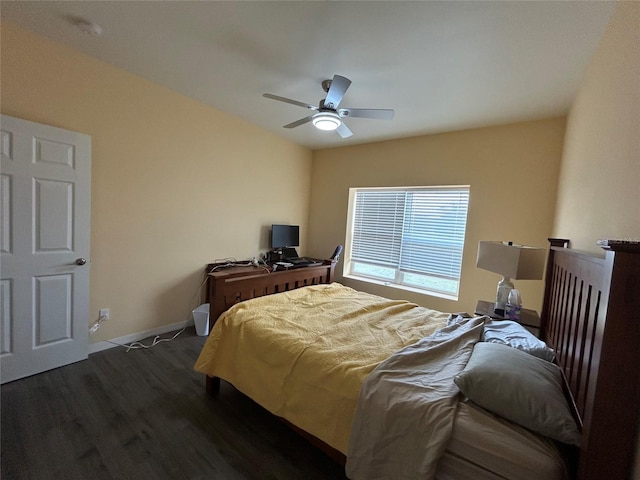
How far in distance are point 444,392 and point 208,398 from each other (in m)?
1.69

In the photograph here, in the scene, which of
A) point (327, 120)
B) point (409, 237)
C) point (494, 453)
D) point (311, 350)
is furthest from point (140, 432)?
point (409, 237)

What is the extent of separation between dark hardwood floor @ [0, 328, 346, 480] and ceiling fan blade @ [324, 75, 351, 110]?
2380 millimetres

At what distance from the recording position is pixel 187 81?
2.57 metres

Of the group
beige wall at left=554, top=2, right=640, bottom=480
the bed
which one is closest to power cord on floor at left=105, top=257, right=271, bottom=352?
the bed

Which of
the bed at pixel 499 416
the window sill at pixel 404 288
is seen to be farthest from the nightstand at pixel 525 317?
the window sill at pixel 404 288

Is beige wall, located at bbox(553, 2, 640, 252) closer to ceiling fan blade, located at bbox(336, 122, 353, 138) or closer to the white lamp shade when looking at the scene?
the white lamp shade

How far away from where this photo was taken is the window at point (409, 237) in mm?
3367

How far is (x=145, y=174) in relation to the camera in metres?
2.72

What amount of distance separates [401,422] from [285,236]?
3.18 m

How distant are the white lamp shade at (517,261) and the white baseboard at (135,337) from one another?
3255 millimetres

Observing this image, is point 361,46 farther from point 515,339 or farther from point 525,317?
point 525,317

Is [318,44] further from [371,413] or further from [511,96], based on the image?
[371,413]

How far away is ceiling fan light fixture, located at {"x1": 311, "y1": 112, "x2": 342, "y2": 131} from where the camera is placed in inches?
87.2

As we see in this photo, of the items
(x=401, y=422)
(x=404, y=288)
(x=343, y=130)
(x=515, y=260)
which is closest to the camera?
(x=401, y=422)
